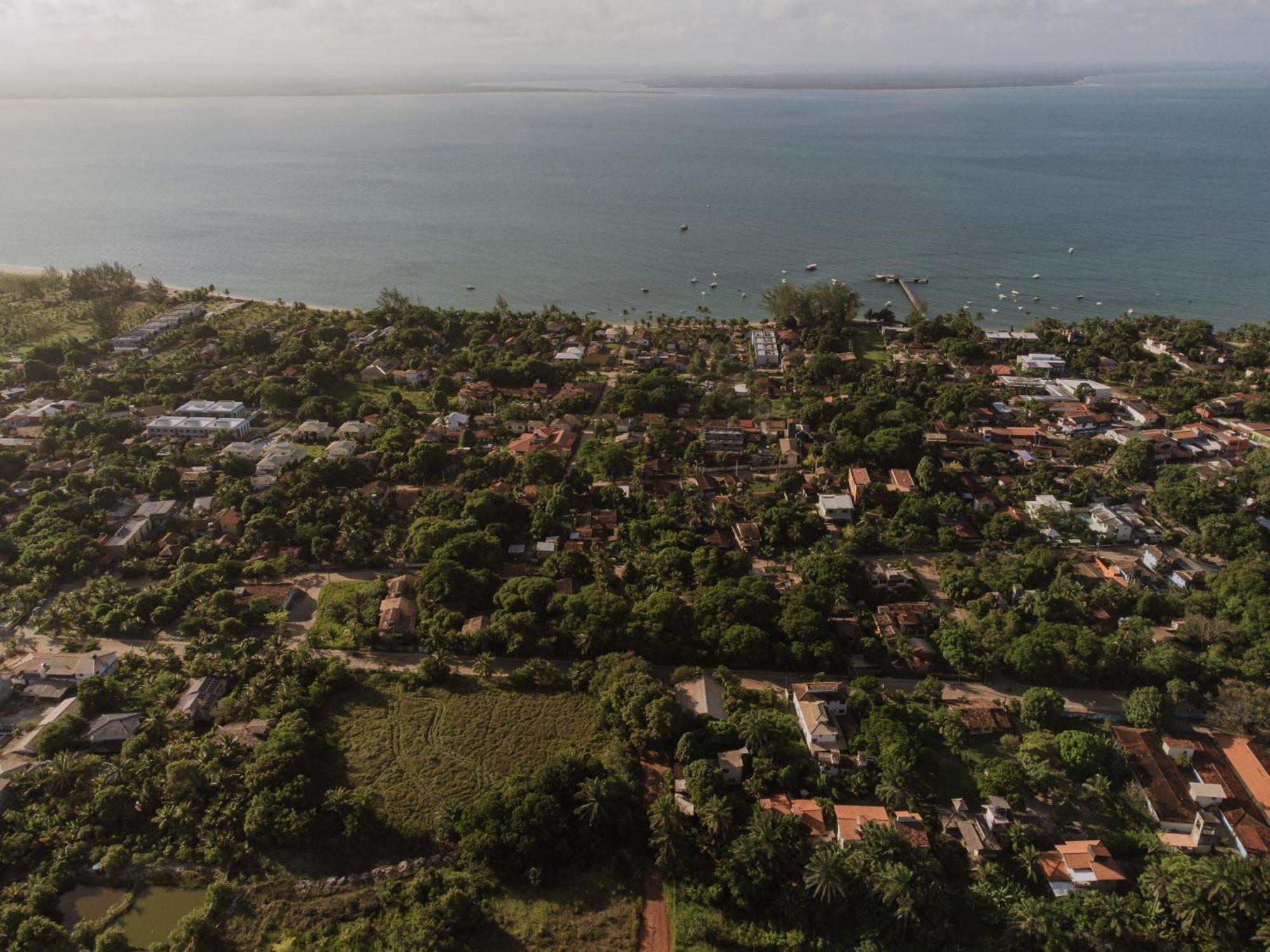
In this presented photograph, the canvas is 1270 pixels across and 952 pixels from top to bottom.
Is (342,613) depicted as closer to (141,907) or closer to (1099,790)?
(141,907)

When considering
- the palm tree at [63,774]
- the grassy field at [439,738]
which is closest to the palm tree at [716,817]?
the grassy field at [439,738]

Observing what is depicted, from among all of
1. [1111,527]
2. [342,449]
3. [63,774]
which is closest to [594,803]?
[63,774]

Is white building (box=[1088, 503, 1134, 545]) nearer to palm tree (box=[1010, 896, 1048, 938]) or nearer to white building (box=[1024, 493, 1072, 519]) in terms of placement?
white building (box=[1024, 493, 1072, 519])

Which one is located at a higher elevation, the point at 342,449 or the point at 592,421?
the point at 342,449

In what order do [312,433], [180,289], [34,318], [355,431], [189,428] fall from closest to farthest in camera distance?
[189,428]
[355,431]
[312,433]
[34,318]
[180,289]

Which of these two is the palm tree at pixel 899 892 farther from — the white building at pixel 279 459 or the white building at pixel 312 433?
the white building at pixel 312 433

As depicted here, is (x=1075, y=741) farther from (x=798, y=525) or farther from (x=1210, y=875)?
(x=798, y=525)

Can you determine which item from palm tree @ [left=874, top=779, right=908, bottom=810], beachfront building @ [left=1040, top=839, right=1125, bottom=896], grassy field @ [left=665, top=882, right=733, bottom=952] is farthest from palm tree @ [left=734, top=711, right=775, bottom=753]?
beachfront building @ [left=1040, top=839, right=1125, bottom=896]
